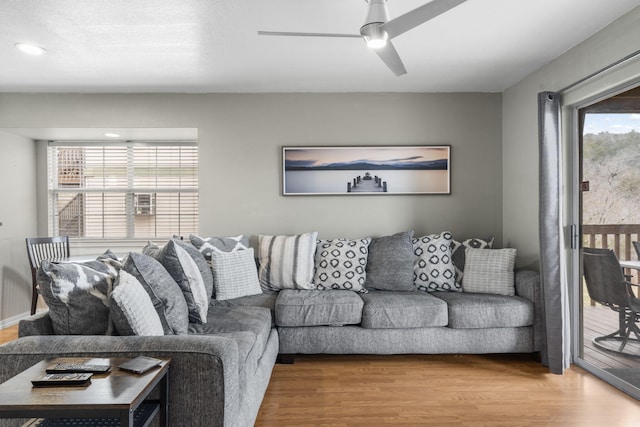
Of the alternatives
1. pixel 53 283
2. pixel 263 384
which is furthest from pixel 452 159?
pixel 53 283

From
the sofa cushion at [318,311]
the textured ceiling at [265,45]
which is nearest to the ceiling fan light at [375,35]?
the textured ceiling at [265,45]

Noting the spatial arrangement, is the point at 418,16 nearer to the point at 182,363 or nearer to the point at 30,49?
the point at 182,363

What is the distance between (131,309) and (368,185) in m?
2.70

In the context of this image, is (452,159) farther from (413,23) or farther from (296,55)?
(413,23)

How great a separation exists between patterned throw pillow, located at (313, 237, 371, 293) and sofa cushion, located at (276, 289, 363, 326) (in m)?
0.33

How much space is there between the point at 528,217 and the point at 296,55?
8.06ft

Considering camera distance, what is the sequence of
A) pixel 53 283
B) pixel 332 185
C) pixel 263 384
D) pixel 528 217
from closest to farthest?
1. pixel 53 283
2. pixel 263 384
3. pixel 528 217
4. pixel 332 185

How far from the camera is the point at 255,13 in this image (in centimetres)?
232

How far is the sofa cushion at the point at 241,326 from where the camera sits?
213 cm

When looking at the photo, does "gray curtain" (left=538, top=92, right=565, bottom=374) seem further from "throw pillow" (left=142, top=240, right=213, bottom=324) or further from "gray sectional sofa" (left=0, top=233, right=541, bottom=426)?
"throw pillow" (left=142, top=240, right=213, bottom=324)

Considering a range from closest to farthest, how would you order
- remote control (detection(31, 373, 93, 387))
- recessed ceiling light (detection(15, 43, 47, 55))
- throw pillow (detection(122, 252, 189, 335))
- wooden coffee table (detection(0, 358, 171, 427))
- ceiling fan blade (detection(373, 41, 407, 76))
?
wooden coffee table (detection(0, 358, 171, 427))
remote control (detection(31, 373, 93, 387))
throw pillow (detection(122, 252, 189, 335))
ceiling fan blade (detection(373, 41, 407, 76))
recessed ceiling light (detection(15, 43, 47, 55))

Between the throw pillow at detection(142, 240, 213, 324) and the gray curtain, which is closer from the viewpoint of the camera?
the throw pillow at detection(142, 240, 213, 324)

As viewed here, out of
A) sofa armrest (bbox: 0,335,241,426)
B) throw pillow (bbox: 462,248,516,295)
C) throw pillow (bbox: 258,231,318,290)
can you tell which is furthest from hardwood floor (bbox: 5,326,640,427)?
sofa armrest (bbox: 0,335,241,426)

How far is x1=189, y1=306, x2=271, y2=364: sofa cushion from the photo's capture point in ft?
6.98
